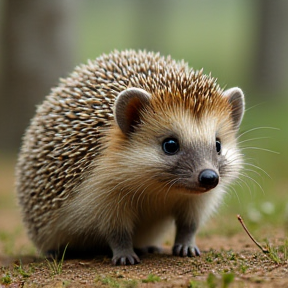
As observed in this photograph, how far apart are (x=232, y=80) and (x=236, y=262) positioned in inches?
893

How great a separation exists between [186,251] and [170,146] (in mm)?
1337

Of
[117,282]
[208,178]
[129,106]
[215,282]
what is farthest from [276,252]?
[129,106]

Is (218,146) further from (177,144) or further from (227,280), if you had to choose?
(227,280)

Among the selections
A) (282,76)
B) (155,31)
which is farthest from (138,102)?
(155,31)

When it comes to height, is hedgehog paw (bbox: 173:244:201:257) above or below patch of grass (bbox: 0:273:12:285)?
above

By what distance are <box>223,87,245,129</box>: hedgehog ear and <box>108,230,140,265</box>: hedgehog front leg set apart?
176cm

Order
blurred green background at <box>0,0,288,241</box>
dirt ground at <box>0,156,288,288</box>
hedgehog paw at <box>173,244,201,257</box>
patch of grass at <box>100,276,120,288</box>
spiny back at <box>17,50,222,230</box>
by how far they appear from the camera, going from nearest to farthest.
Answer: dirt ground at <box>0,156,288,288</box> → patch of grass at <box>100,276,120,288</box> → spiny back at <box>17,50,222,230</box> → hedgehog paw at <box>173,244,201,257</box> → blurred green background at <box>0,0,288,241</box>

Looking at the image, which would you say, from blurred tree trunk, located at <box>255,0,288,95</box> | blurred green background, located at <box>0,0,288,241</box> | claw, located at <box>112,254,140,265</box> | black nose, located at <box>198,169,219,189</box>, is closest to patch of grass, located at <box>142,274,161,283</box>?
black nose, located at <box>198,169,219,189</box>

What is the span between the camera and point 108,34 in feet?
174

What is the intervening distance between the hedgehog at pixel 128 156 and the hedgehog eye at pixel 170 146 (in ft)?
0.03

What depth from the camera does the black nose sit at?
19.8ft

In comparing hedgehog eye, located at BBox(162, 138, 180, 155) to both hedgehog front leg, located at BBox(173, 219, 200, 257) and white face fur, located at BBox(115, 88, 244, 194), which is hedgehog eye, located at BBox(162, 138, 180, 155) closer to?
white face fur, located at BBox(115, 88, 244, 194)

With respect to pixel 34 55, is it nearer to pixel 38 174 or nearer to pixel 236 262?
pixel 38 174

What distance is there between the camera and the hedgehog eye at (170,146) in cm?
645
